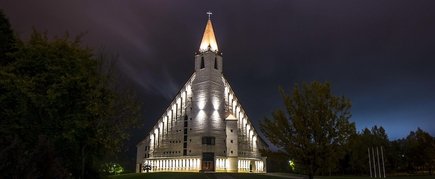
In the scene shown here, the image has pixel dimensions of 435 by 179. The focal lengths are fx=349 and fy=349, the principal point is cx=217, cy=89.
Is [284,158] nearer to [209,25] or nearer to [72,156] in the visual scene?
[72,156]

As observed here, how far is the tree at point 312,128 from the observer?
2309 centimetres

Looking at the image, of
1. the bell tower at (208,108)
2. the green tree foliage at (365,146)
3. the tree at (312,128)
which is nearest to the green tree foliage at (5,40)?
the tree at (312,128)

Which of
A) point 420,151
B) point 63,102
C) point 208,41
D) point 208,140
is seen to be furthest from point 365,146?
point 63,102

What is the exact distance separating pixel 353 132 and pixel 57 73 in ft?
68.2

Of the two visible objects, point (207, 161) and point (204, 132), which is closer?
point (207, 161)

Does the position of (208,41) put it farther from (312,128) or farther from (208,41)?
(312,128)

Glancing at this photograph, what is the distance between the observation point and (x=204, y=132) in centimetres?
7269

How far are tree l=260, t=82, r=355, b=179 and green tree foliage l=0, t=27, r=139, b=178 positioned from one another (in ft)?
37.9

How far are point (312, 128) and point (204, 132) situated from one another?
50.4 metres

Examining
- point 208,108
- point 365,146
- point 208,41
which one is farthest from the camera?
point 208,41

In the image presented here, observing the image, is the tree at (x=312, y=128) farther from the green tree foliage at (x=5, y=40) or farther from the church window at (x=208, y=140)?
the church window at (x=208, y=140)

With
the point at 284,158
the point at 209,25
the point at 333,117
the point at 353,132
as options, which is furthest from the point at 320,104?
the point at 209,25

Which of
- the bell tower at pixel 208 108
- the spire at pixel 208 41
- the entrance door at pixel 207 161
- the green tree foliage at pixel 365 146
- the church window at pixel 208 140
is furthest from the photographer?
the spire at pixel 208 41

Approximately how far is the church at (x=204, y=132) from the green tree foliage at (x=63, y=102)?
146 feet
